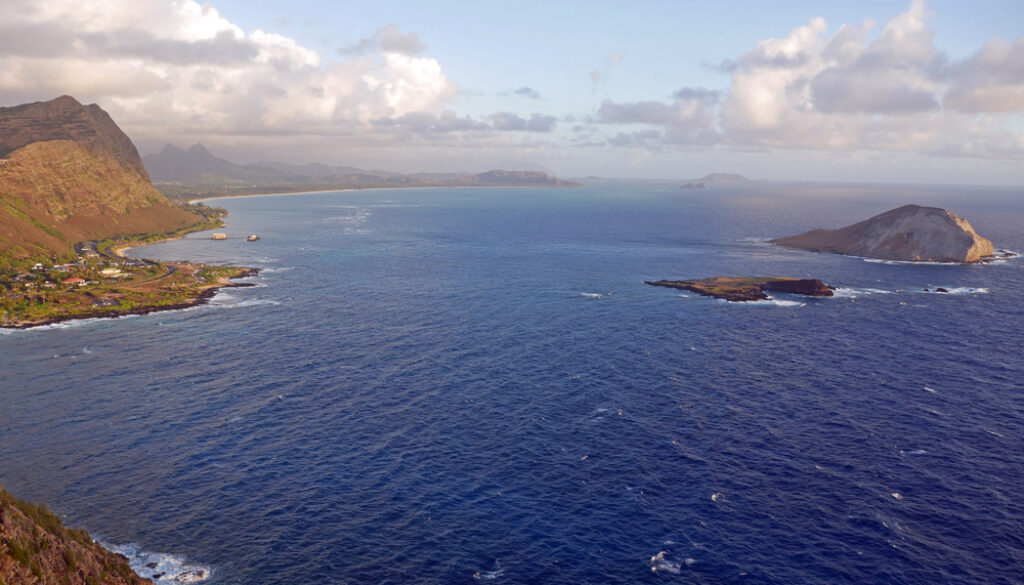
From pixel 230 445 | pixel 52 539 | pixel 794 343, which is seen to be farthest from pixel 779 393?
pixel 52 539

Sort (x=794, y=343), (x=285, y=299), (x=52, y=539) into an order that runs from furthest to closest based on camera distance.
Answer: (x=285, y=299)
(x=794, y=343)
(x=52, y=539)

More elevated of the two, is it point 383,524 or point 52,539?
point 52,539

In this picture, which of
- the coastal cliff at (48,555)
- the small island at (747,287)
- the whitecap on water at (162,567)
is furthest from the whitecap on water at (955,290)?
the coastal cliff at (48,555)

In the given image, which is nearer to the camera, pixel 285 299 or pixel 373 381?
pixel 373 381

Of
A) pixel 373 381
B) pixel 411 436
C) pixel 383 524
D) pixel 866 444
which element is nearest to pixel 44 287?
pixel 373 381

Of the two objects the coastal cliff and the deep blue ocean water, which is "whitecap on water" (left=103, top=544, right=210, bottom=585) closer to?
the deep blue ocean water

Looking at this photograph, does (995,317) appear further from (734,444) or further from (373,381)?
(373,381)

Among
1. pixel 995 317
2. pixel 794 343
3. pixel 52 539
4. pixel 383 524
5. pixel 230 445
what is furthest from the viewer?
pixel 995 317

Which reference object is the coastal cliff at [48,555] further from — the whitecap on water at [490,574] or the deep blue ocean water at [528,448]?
the whitecap on water at [490,574]
